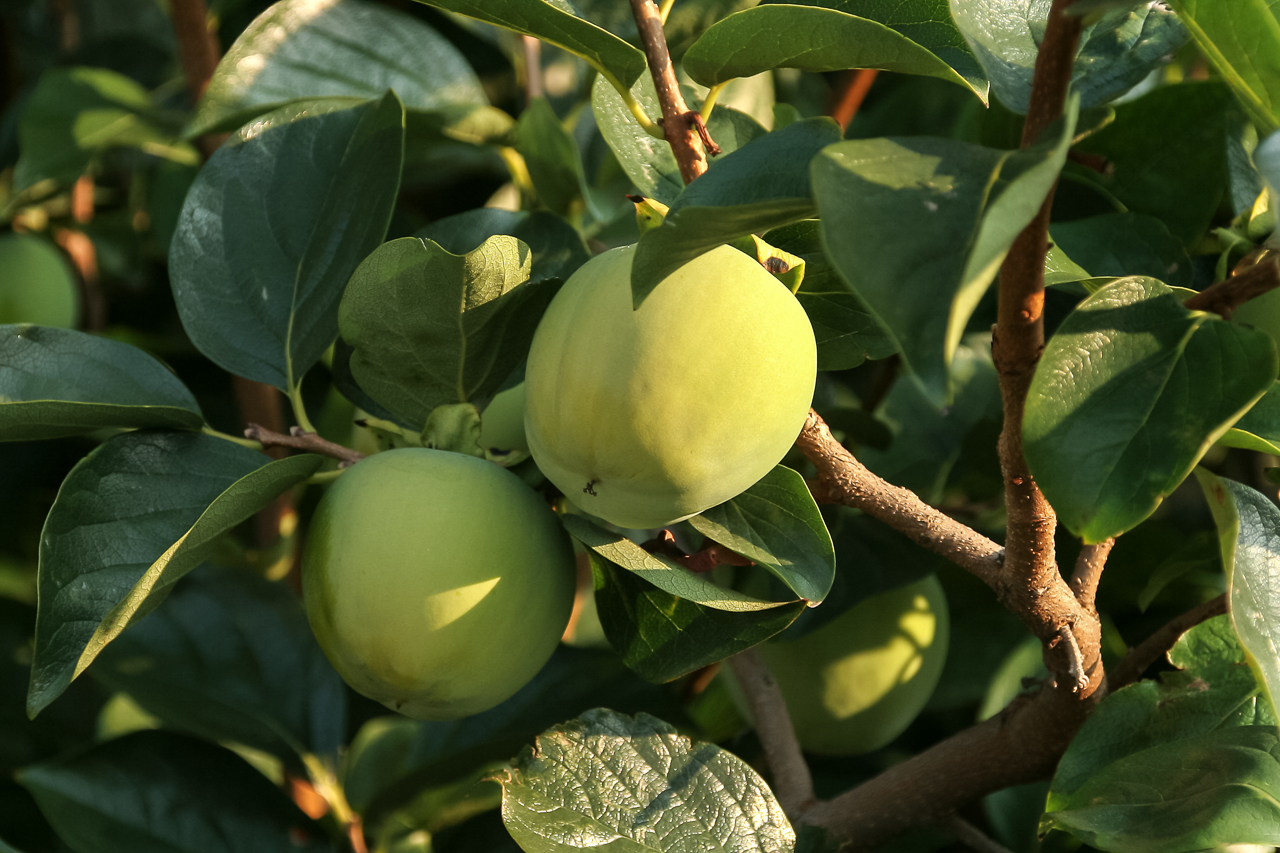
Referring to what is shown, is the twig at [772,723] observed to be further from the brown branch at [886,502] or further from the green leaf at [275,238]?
the green leaf at [275,238]

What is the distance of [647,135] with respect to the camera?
557mm

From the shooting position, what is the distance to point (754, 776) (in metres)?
0.54

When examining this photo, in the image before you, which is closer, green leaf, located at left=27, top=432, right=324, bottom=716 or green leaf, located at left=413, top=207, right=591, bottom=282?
green leaf, located at left=27, top=432, right=324, bottom=716

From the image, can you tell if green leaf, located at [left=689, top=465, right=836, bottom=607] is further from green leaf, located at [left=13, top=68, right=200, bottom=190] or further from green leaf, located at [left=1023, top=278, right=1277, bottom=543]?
green leaf, located at [left=13, top=68, right=200, bottom=190]

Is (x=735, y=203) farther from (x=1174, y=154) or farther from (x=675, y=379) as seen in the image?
(x=1174, y=154)

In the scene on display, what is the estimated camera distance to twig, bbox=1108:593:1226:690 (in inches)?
21.3

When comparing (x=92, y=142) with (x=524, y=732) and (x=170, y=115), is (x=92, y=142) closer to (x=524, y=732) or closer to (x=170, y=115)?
(x=170, y=115)

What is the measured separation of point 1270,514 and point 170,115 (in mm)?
979

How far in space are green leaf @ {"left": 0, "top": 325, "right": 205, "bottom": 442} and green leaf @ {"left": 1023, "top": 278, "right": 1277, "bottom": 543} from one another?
41cm

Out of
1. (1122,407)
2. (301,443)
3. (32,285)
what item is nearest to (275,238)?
(301,443)

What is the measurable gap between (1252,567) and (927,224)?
0.81 feet

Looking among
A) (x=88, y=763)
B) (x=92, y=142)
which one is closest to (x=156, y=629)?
(x=88, y=763)

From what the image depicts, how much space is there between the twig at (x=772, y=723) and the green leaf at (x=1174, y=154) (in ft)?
→ 1.24

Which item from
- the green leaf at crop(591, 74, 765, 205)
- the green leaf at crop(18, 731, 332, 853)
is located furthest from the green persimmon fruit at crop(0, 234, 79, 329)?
the green leaf at crop(591, 74, 765, 205)
